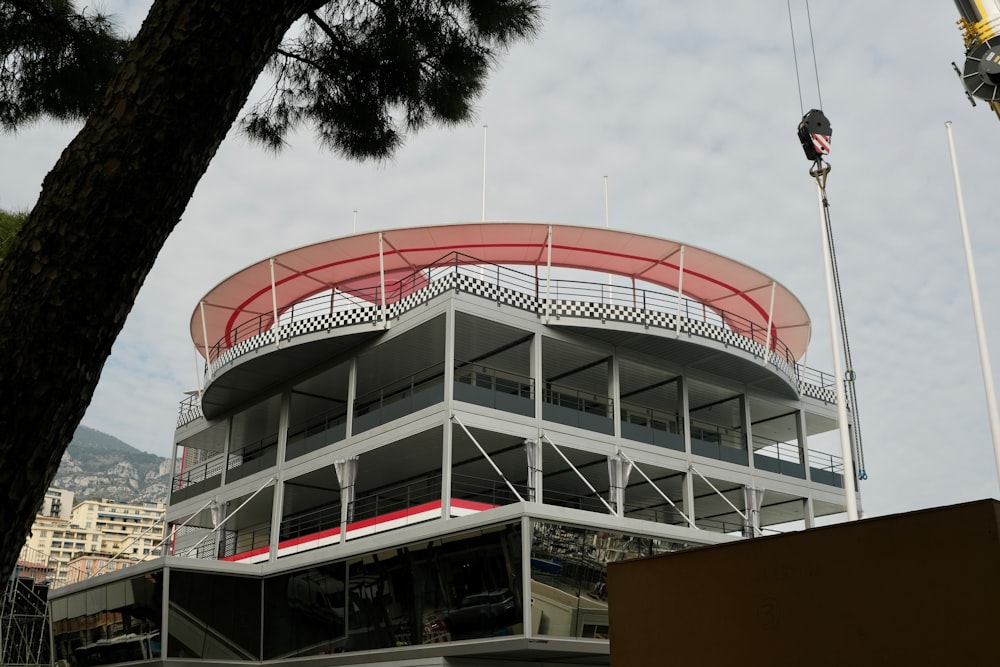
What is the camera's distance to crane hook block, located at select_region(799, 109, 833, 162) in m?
22.4

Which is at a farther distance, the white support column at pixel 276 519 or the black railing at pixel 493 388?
the white support column at pixel 276 519

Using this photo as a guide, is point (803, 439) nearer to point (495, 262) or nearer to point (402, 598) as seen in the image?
point (495, 262)

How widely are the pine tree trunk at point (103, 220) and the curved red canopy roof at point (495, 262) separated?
23479 mm

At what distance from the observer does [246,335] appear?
114 feet

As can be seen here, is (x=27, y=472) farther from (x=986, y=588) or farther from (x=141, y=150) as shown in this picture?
(x=986, y=588)

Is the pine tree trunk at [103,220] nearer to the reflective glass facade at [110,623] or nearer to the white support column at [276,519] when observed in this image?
the reflective glass facade at [110,623]

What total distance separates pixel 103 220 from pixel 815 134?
2136cm

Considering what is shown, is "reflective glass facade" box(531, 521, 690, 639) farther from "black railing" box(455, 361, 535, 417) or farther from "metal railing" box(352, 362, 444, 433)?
"metal railing" box(352, 362, 444, 433)

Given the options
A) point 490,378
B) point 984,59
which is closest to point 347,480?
point 490,378

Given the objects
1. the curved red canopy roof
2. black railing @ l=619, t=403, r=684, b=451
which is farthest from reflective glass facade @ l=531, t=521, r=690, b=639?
the curved red canopy roof

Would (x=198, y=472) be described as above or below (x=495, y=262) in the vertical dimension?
below

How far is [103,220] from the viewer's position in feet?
12.3

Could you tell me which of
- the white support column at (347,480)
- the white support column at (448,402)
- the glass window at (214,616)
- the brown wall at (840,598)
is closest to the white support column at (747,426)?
the white support column at (448,402)

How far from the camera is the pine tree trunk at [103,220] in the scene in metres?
3.50
